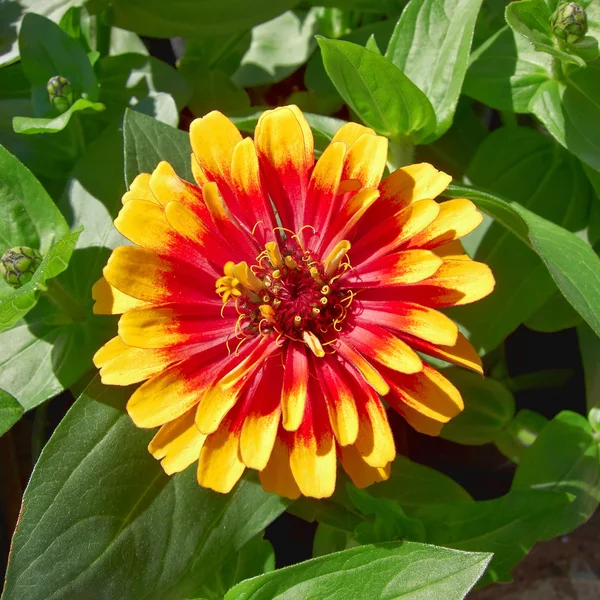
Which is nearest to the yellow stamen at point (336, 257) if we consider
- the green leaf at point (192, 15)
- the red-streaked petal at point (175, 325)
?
the red-streaked petal at point (175, 325)

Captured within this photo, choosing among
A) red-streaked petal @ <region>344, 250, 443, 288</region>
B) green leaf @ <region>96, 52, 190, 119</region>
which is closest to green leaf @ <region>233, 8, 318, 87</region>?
green leaf @ <region>96, 52, 190, 119</region>

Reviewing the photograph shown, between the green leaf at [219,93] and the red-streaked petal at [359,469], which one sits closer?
the red-streaked petal at [359,469]

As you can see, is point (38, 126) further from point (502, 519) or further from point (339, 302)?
point (502, 519)

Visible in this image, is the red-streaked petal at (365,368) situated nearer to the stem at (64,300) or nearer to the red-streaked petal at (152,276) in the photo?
the red-streaked petal at (152,276)

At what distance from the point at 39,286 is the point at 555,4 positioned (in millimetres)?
619

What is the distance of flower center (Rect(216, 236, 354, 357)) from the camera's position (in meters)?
0.62

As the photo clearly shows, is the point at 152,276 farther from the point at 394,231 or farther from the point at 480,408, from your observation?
the point at 480,408

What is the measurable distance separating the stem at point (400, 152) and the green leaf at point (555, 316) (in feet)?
0.86

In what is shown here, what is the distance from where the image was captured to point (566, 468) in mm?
822

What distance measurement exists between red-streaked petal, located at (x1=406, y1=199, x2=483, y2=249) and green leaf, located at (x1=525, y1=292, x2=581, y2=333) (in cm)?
36

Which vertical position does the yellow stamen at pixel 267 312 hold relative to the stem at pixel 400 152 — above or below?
below

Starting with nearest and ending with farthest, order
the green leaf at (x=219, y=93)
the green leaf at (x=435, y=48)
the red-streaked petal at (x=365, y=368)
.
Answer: the red-streaked petal at (x=365, y=368) → the green leaf at (x=435, y=48) → the green leaf at (x=219, y=93)

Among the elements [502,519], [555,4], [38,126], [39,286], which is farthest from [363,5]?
[502,519]

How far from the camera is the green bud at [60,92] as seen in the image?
79 centimetres
